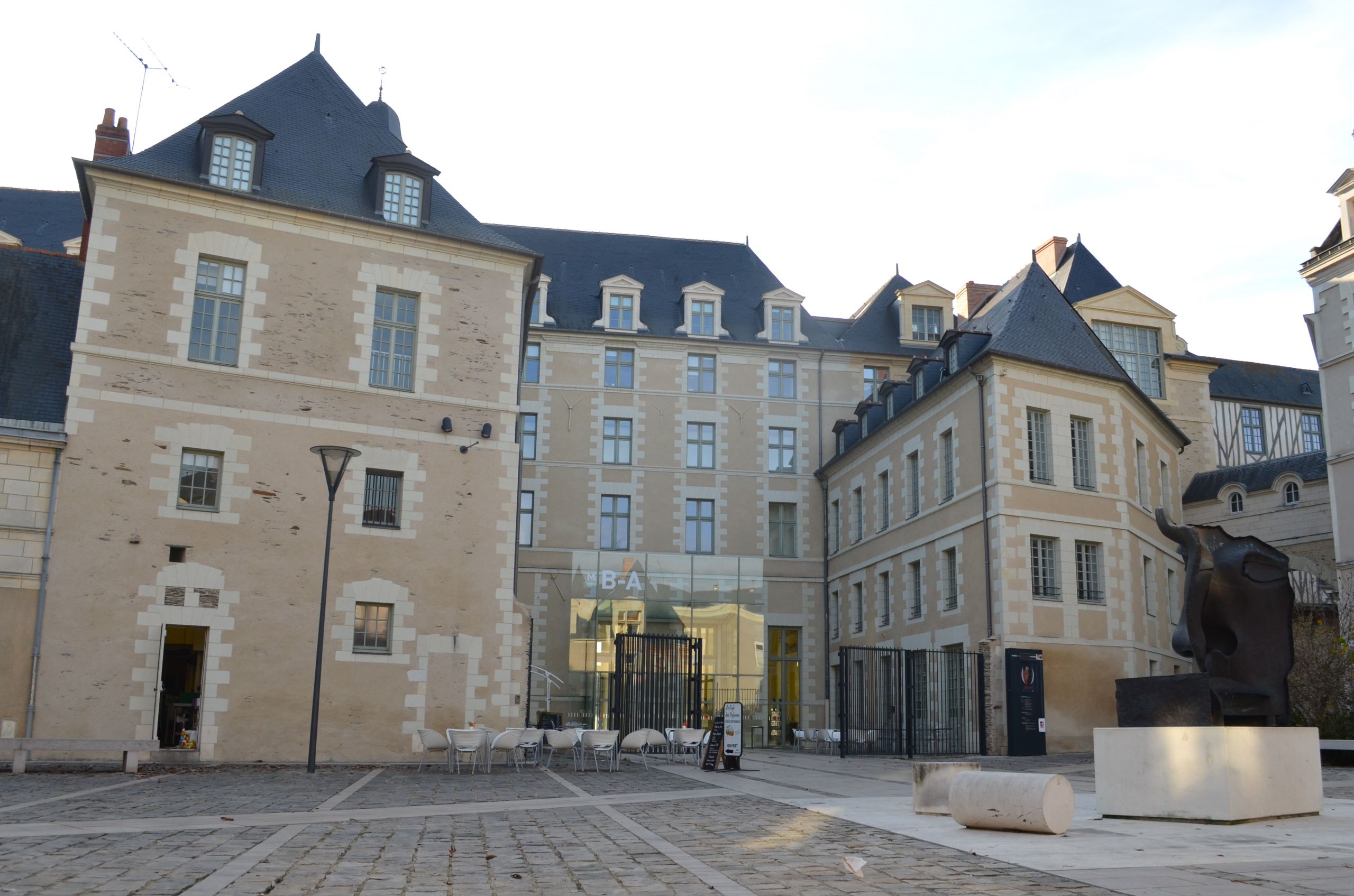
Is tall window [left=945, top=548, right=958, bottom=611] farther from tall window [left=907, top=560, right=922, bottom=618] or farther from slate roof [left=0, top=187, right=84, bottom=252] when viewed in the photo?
slate roof [left=0, top=187, right=84, bottom=252]

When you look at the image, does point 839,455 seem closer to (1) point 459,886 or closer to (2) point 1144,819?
(2) point 1144,819

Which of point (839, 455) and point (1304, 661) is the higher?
point (839, 455)

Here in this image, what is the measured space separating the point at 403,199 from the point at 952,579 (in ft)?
44.9

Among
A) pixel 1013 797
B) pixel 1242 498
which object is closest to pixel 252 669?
pixel 1013 797

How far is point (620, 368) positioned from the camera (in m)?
33.9

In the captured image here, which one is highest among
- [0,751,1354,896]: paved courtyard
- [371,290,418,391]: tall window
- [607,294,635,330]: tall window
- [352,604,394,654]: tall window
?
[607,294,635,330]: tall window

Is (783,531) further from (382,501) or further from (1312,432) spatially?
(1312,432)

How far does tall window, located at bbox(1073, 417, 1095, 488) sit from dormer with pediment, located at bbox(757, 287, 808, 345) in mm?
11594

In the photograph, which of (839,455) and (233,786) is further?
(839,455)

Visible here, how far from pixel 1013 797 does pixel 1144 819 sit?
1666 millimetres

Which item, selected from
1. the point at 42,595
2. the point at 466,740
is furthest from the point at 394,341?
the point at 466,740

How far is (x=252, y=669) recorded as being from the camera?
57.6ft

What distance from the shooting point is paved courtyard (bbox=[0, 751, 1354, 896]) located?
6039 mm

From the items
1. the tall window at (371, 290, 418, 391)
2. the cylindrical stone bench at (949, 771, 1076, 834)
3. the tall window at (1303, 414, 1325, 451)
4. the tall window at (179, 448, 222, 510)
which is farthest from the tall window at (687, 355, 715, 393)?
the cylindrical stone bench at (949, 771, 1076, 834)
